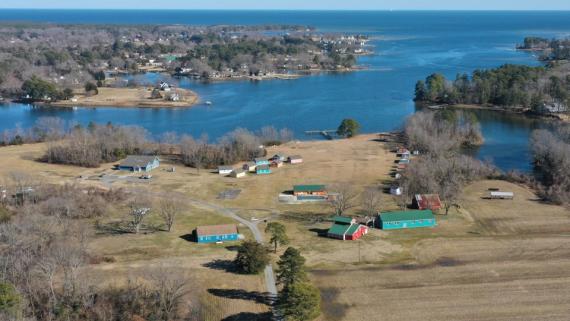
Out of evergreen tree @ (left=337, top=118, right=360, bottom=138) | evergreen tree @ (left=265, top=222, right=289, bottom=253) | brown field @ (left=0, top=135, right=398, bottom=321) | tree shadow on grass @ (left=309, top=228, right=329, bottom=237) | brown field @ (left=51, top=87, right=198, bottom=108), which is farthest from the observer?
brown field @ (left=51, top=87, right=198, bottom=108)

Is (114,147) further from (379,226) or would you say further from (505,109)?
(505,109)

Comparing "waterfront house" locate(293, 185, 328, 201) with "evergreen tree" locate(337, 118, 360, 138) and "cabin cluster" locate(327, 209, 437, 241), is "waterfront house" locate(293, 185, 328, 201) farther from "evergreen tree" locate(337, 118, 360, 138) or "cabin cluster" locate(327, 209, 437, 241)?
"evergreen tree" locate(337, 118, 360, 138)

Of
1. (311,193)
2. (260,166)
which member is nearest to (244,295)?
(311,193)

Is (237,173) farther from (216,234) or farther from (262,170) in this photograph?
(216,234)

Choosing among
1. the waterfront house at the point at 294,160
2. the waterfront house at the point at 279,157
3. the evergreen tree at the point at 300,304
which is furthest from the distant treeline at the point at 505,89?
the evergreen tree at the point at 300,304

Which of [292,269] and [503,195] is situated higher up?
[292,269]

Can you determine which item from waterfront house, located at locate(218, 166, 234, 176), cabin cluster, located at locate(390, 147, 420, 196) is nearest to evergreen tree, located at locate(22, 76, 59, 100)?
waterfront house, located at locate(218, 166, 234, 176)

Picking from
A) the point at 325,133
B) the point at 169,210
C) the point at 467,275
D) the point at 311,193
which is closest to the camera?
the point at 467,275
